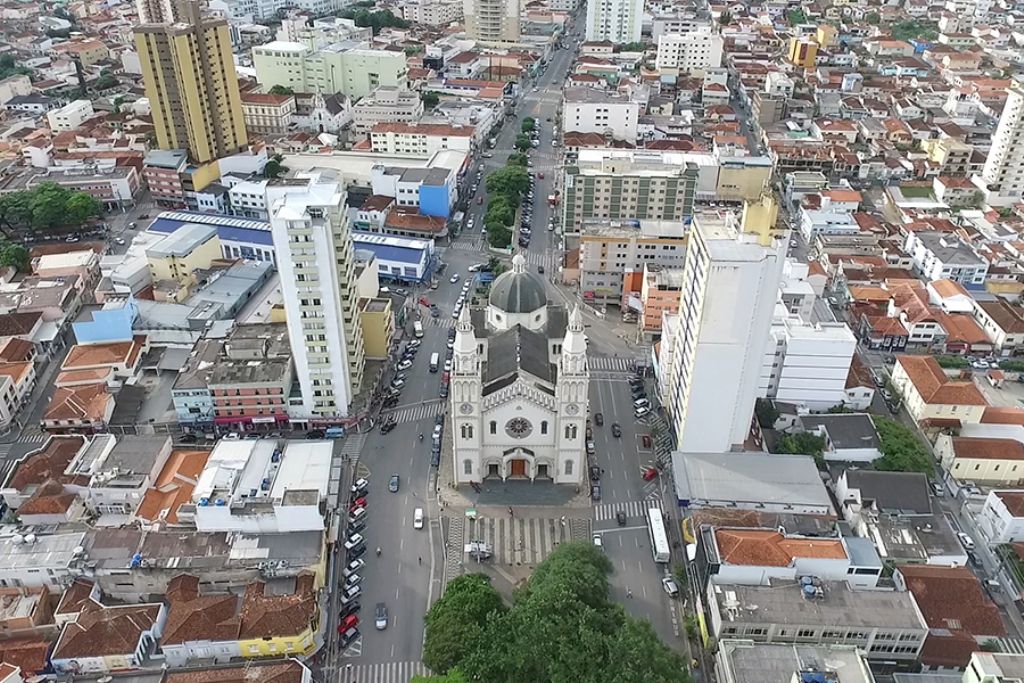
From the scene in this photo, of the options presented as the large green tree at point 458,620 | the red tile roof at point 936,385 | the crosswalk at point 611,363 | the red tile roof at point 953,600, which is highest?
the red tile roof at point 936,385

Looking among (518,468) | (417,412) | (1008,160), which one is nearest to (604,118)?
(1008,160)

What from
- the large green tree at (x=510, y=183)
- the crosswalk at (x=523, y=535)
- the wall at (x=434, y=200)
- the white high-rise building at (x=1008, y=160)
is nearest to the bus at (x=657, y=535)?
the crosswalk at (x=523, y=535)

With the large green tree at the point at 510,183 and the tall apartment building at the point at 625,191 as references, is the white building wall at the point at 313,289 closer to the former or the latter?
the tall apartment building at the point at 625,191

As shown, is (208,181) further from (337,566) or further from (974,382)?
(974,382)

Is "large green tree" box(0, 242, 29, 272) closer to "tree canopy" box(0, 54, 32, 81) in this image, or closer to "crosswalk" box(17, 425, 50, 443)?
"crosswalk" box(17, 425, 50, 443)

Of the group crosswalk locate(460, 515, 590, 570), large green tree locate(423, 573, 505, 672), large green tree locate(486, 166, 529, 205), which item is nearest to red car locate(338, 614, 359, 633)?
large green tree locate(423, 573, 505, 672)

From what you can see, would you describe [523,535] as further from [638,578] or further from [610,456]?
[610,456]
